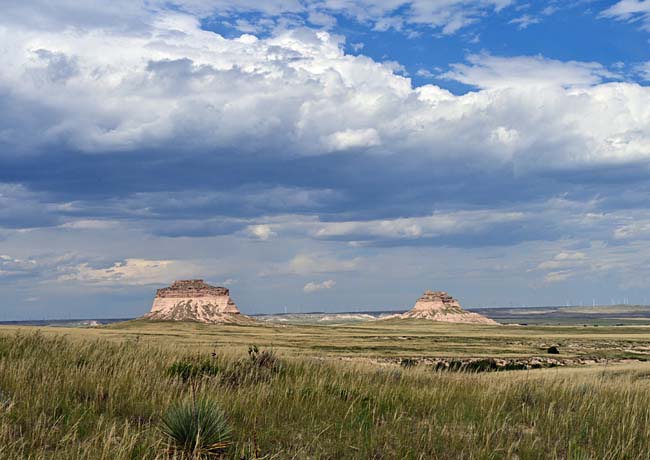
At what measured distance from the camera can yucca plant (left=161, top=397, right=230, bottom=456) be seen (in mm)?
6684

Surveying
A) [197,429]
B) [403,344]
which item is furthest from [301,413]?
[403,344]

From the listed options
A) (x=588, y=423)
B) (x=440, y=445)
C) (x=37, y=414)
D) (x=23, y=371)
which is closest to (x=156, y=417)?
(x=37, y=414)

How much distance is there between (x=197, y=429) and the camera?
22.4 feet

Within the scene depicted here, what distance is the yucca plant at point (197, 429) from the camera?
668 centimetres

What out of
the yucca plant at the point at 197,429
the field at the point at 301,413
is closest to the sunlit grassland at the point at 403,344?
the field at the point at 301,413

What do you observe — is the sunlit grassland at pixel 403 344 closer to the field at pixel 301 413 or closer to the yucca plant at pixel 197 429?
the field at pixel 301 413

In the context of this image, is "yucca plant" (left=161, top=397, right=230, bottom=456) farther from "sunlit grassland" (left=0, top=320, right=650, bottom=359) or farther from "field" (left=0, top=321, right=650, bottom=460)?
"sunlit grassland" (left=0, top=320, right=650, bottom=359)

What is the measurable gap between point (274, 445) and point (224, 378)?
396cm

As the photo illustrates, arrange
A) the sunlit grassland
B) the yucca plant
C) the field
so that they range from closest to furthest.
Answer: the yucca plant < the field < the sunlit grassland

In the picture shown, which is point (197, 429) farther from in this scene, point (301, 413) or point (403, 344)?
point (403, 344)

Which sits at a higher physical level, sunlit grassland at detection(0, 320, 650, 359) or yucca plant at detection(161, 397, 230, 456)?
yucca plant at detection(161, 397, 230, 456)

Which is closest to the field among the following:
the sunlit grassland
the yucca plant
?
the yucca plant

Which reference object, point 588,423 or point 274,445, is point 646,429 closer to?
point 588,423

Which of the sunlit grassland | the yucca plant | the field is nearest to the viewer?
the yucca plant
